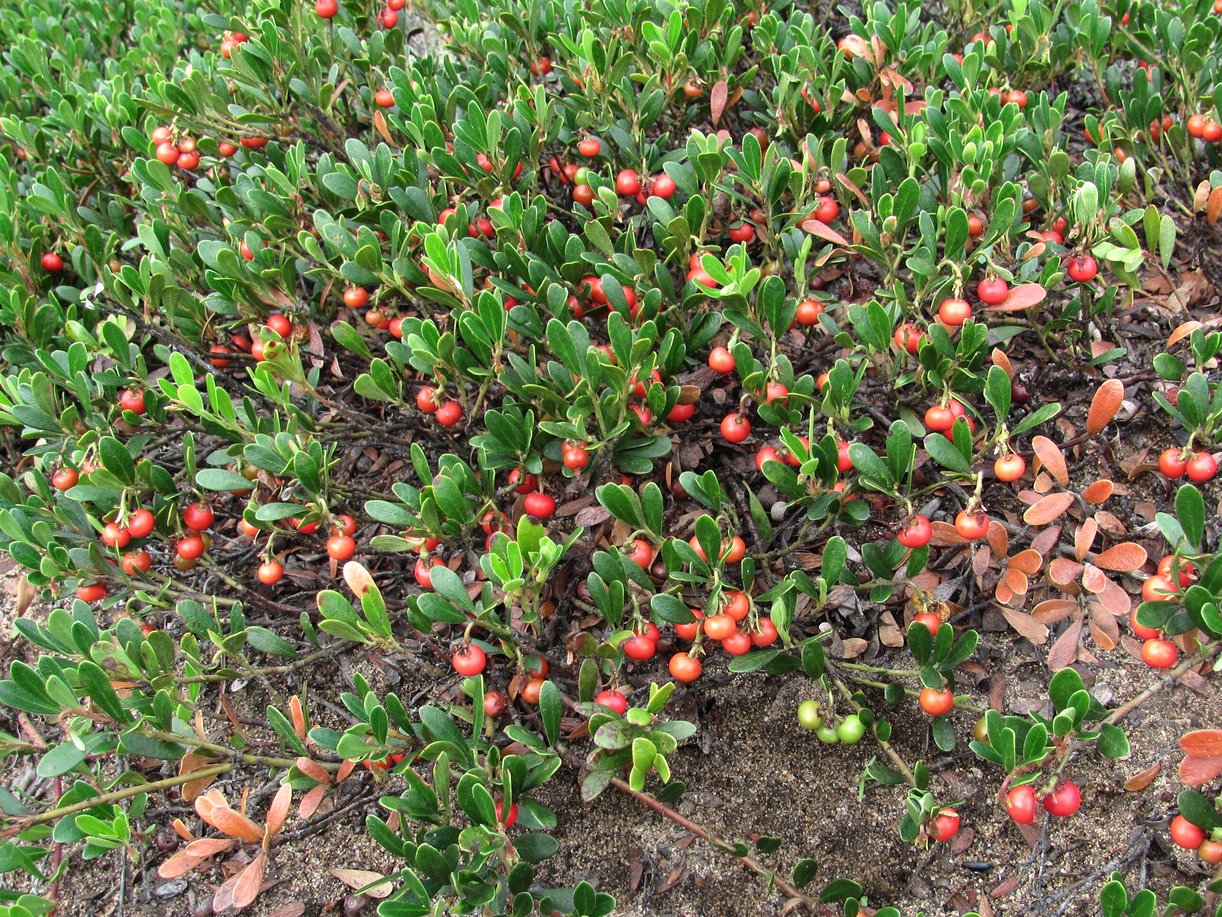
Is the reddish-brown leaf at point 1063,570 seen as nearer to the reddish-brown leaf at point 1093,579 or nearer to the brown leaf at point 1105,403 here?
the reddish-brown leaf at point 1093,579

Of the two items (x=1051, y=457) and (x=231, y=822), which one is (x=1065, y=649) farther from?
(x=231, y=822)

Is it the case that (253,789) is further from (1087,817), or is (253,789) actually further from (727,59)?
(727,59)

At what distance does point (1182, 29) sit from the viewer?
2977 mm

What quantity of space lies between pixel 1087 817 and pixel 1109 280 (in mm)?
1744

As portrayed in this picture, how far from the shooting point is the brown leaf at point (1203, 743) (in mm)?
1881

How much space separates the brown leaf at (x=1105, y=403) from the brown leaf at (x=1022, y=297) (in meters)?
0.32

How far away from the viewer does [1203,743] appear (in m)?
1.89

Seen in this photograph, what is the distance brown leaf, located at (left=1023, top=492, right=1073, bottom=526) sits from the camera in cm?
231

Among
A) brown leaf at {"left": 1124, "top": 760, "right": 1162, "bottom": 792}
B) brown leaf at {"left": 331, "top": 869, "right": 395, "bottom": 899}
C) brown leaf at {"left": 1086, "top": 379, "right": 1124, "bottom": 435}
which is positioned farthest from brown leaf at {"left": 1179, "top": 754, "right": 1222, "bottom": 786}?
brown leaf at {"left": 331, "top": 869, "right": 395, "bottom": 899}

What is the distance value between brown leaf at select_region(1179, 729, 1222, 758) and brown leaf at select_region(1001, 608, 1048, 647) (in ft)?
1.65

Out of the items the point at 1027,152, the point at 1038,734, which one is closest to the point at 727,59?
the point at 1027,152

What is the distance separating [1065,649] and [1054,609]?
0.11m

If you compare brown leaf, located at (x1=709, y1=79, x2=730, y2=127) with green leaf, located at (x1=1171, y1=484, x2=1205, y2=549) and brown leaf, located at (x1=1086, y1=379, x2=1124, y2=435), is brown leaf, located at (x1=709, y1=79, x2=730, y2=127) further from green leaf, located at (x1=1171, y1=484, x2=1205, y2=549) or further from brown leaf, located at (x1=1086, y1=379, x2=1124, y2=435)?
green leaf, located at (x1=1171, y1=484, x2=1205, y2=549)

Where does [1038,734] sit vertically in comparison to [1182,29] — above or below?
below
